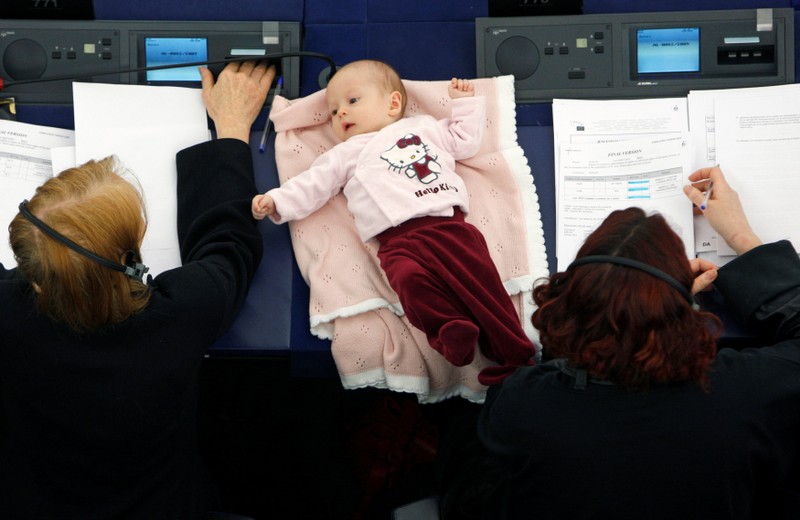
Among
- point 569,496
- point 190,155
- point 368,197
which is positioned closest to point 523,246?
point 368,197

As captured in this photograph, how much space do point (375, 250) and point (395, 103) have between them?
12.9 inches

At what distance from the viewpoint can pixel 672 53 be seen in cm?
164

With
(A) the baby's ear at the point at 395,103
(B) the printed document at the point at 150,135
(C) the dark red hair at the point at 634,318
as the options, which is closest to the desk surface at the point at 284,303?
(B) the printed document at the point at 150,135

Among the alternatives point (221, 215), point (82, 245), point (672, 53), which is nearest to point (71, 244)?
point (82, 245)

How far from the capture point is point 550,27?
1651 mm

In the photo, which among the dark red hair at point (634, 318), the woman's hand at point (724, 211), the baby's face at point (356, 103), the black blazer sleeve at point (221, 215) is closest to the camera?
the dark red hair at point (634, 318)

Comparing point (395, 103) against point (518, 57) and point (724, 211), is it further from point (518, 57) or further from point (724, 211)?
point (724, 211)

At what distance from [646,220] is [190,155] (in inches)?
35.1

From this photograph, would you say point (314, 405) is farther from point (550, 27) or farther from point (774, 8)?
point (774, 8)

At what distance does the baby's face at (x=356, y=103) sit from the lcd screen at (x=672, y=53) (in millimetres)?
569

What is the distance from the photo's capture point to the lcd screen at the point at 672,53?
1.64 meters

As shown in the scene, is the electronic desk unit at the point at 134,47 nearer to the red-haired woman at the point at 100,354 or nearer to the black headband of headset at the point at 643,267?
the red-haired woman at the point at 100,354

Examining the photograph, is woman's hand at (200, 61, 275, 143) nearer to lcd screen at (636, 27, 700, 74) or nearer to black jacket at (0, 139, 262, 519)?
black jacket at (0, 139, 262, 519)

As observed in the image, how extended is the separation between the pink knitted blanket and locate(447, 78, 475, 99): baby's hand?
0.10 ft
